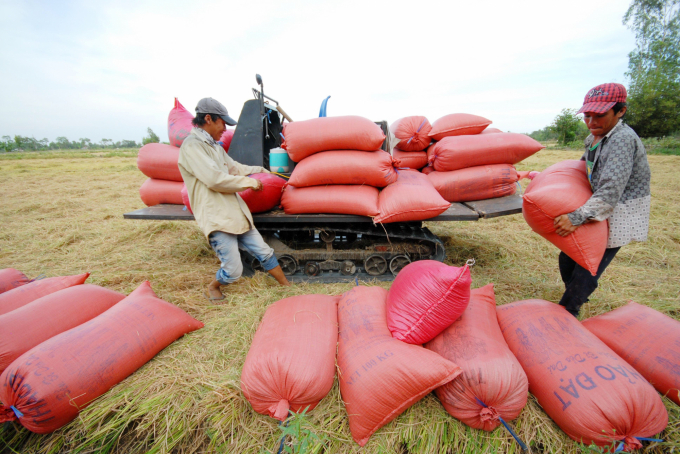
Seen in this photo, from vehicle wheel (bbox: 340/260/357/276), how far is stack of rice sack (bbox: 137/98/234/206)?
236cm

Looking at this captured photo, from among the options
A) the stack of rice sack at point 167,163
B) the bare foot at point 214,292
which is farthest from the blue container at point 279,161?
the bare foot at point 214,292

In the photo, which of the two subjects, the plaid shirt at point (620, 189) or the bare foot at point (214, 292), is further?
the bare foot at point (214, 292)

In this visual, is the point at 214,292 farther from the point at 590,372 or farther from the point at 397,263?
the point at 590,372

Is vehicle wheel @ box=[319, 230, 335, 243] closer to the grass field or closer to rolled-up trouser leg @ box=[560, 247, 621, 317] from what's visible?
the grass field

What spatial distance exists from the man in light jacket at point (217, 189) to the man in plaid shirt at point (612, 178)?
2.60 metres

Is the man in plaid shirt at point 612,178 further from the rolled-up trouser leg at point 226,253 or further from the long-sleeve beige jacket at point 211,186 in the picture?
the rolled-up trouser leg at point 226,253

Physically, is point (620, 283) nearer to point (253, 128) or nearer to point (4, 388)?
point (253, 128)

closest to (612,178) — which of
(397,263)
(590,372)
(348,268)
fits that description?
(590,372)

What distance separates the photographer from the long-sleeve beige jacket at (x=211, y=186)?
247cm

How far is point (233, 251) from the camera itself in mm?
2828

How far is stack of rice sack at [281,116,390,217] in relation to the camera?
9.82 feet

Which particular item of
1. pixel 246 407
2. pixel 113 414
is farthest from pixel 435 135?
pixel 113 414

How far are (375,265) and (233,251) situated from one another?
1.62 meters

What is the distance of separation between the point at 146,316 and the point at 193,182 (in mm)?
1185
